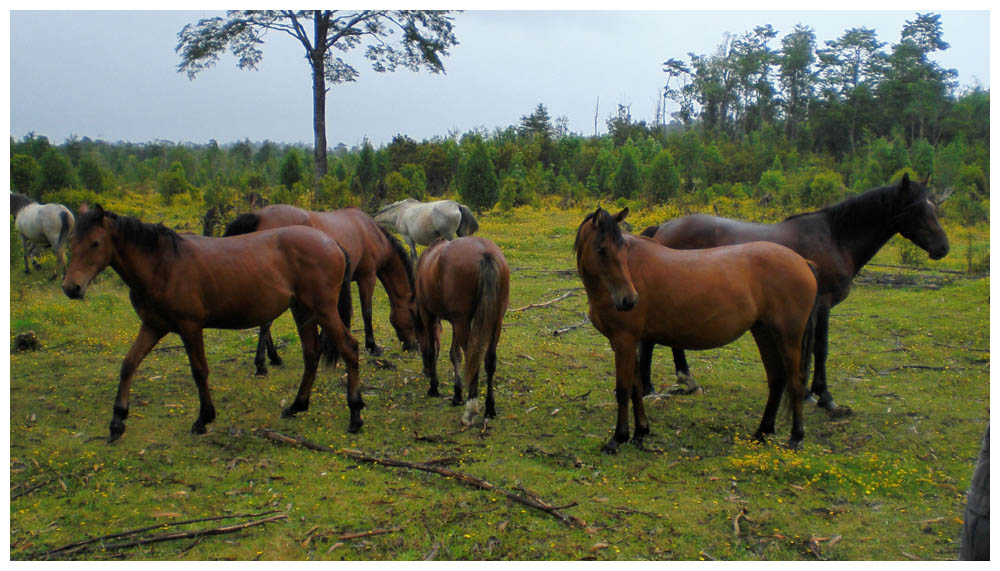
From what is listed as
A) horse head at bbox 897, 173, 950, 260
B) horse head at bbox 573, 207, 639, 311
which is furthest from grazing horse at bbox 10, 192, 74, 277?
horse head at bbox 897, 173, 950, 260

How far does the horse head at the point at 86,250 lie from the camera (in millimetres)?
4562

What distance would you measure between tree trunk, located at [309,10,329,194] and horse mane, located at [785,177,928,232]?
1585 centimetres

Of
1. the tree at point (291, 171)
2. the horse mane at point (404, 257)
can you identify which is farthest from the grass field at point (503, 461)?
the tree at point (291, 171)

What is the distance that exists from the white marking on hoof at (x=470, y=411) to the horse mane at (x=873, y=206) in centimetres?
330

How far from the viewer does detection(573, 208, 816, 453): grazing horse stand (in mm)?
4859

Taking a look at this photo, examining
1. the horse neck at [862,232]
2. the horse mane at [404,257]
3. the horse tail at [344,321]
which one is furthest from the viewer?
the horse mane at [404,257]

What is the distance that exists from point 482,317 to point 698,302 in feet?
5.55

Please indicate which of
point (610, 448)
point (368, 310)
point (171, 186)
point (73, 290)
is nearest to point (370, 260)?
point (368, 310)

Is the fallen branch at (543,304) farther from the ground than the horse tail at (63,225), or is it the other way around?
the horse tail at (63,225)

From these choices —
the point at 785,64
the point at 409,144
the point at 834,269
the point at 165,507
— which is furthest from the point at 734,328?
the point at 785,64

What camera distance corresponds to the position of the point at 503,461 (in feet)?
15.5

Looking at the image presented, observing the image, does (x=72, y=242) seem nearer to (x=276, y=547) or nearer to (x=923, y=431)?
(x=276, y=547)

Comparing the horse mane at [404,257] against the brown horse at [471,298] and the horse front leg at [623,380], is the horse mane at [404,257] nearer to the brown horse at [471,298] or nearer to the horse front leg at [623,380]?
the brown horse at [471,298]

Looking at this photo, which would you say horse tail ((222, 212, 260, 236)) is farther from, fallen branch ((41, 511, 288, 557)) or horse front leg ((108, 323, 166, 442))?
fallen branch ((41, 511, 288, 557))
